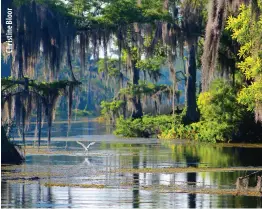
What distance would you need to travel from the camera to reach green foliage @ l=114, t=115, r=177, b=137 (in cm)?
6869

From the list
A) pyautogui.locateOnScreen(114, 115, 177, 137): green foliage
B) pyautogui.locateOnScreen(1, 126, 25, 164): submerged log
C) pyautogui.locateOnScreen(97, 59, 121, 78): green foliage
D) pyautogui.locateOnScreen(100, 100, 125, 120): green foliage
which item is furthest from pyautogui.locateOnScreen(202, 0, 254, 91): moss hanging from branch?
pyautogui.locateOnScreen(97, 59, 121, 78): green foliage

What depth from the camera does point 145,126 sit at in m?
69.9

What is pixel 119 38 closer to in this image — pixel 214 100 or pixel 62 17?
pixel 62 17

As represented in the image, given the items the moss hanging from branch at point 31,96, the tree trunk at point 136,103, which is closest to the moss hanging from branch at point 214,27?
the moss hanging from branch at point 31,96

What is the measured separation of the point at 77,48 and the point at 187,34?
35.1 feet

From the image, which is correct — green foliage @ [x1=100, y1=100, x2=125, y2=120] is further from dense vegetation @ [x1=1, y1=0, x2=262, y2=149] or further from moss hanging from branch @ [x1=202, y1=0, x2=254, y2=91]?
moss hanging from branch @ [x1=202, y1=0, x2=254, y2=91]

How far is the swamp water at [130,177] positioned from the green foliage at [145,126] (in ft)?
50.6

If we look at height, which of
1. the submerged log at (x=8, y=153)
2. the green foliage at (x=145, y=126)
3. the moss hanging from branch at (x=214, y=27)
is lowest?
the submerged log at (x=8, y=153)

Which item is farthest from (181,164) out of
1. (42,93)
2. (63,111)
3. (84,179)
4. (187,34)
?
(63,111)

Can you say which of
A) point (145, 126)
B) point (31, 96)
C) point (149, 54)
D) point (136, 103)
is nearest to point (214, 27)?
point (31, 96)

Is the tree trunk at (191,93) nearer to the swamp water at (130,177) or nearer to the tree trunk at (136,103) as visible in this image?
the tree trunk at (136,103)

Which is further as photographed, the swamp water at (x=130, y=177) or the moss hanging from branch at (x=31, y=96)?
the moss hanging from branch at (x=31, y=96)

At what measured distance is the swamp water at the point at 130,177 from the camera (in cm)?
2540

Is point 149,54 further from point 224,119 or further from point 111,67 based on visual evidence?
point 111,67
